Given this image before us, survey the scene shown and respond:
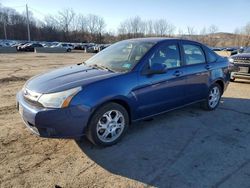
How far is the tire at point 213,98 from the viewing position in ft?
18.8

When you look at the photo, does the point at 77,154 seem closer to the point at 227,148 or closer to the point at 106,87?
the point at 106,87

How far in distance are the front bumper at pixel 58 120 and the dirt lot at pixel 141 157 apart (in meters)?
0.39

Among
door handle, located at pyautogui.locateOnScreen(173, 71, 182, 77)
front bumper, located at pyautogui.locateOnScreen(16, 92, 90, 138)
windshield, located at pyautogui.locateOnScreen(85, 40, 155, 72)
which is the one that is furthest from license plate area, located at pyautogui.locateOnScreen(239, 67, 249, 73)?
front bumper, located at pyautogui.locateOnScreen(16, 92, 90, 138)

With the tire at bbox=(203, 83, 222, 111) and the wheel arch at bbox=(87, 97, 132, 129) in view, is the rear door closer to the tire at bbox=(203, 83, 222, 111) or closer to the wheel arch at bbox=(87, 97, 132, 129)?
the tire at bbox=(203, 83, 222, 111)

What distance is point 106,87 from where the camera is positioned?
143 inches

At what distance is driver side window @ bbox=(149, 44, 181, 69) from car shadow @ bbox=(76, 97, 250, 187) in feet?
3.89

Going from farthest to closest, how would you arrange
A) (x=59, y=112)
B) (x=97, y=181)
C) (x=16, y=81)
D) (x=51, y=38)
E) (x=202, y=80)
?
(x=51, y=38), (x=16, y=81), (x=202, y=80), (x=59, y=112), (x=97, y=181)

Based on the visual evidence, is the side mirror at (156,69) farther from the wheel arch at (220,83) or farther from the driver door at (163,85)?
the wheel arch at (220,83)

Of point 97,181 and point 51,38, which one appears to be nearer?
point 97,181

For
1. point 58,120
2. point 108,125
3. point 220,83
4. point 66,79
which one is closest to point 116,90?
point 108,125

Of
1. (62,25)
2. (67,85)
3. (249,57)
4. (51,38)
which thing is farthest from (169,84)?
(62,25)

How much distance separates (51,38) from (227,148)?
96.8m

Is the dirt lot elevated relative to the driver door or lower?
lower

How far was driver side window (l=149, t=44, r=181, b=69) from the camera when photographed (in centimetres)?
440
